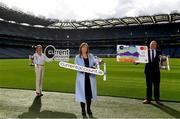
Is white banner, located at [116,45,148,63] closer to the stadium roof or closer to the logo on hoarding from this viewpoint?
the logo on hoarding

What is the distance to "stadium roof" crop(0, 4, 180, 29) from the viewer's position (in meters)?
102

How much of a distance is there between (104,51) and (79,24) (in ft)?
44.2

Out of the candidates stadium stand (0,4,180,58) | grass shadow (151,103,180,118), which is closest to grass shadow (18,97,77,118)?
grass shadow (151,103,180,118)

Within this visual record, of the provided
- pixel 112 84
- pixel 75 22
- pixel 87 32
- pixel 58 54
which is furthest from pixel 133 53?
Answer: pixel 87 32

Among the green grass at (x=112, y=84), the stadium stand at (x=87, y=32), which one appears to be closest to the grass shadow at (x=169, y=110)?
the green grass at (x=112, y=84)

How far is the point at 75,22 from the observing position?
383 ft

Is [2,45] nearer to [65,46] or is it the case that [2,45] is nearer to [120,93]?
[65,46]

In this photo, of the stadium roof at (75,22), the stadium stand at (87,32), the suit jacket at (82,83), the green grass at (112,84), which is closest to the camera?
the suit jacket at (82,83)

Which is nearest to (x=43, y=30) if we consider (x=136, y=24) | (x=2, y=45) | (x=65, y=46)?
(x=65, y=46)

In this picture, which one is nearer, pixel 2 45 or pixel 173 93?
pixel 173 93

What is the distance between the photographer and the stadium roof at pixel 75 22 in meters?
102

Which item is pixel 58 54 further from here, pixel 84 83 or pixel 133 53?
pixel 84 83

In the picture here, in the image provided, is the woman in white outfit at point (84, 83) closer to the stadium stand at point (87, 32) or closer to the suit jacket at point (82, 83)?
the suit jacket at point (82, 83)

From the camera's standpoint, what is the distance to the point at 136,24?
Result: 381 feet
